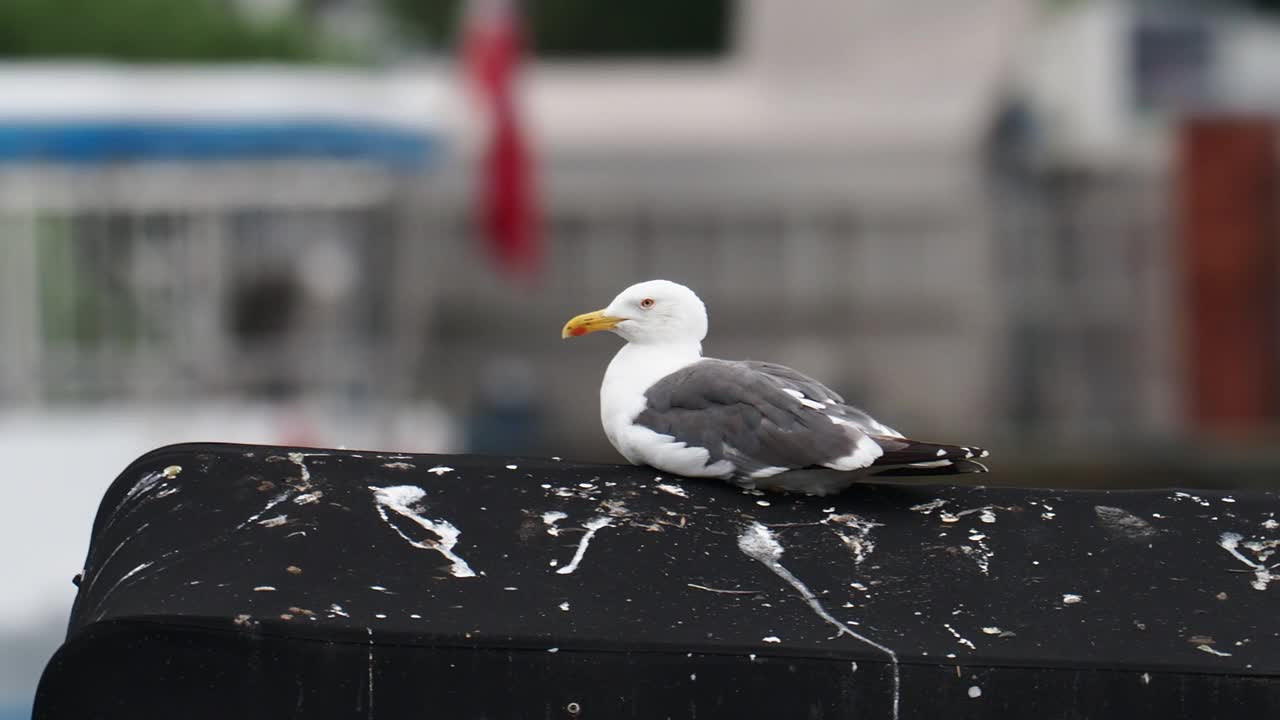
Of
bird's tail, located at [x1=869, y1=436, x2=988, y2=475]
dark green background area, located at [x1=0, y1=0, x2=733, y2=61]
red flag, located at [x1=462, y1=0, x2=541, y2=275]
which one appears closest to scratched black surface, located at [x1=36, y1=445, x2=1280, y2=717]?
bird's tail, located at [x1=869, y1=436, x2=988, y2=475]

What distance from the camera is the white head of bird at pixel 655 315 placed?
13.2 ft

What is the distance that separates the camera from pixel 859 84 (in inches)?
870

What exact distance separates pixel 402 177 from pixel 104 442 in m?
3.09

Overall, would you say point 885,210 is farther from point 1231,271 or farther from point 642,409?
point 642,409

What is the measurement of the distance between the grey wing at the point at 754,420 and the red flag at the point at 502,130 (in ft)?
44.8

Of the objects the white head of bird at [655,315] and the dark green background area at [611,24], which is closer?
the white head of bird at [655,315]

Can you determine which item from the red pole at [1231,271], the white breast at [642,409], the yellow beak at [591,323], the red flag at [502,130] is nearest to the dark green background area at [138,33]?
the red flag at [502,130]

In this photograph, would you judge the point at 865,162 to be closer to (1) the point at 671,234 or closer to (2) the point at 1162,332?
(1) the point at 671,234

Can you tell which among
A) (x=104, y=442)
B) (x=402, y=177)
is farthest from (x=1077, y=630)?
(x=402, y=177)

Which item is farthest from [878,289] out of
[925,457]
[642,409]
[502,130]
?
[925,457]

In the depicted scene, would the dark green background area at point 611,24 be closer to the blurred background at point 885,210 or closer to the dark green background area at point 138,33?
the blurred background at point 885,210

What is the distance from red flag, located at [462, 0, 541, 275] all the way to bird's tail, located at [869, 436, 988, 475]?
14.1 metres

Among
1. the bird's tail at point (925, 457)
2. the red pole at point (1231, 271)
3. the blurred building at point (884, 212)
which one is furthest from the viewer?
the blurred building at point (884, 212)

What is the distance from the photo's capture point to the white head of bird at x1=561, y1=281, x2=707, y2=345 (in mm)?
4031
